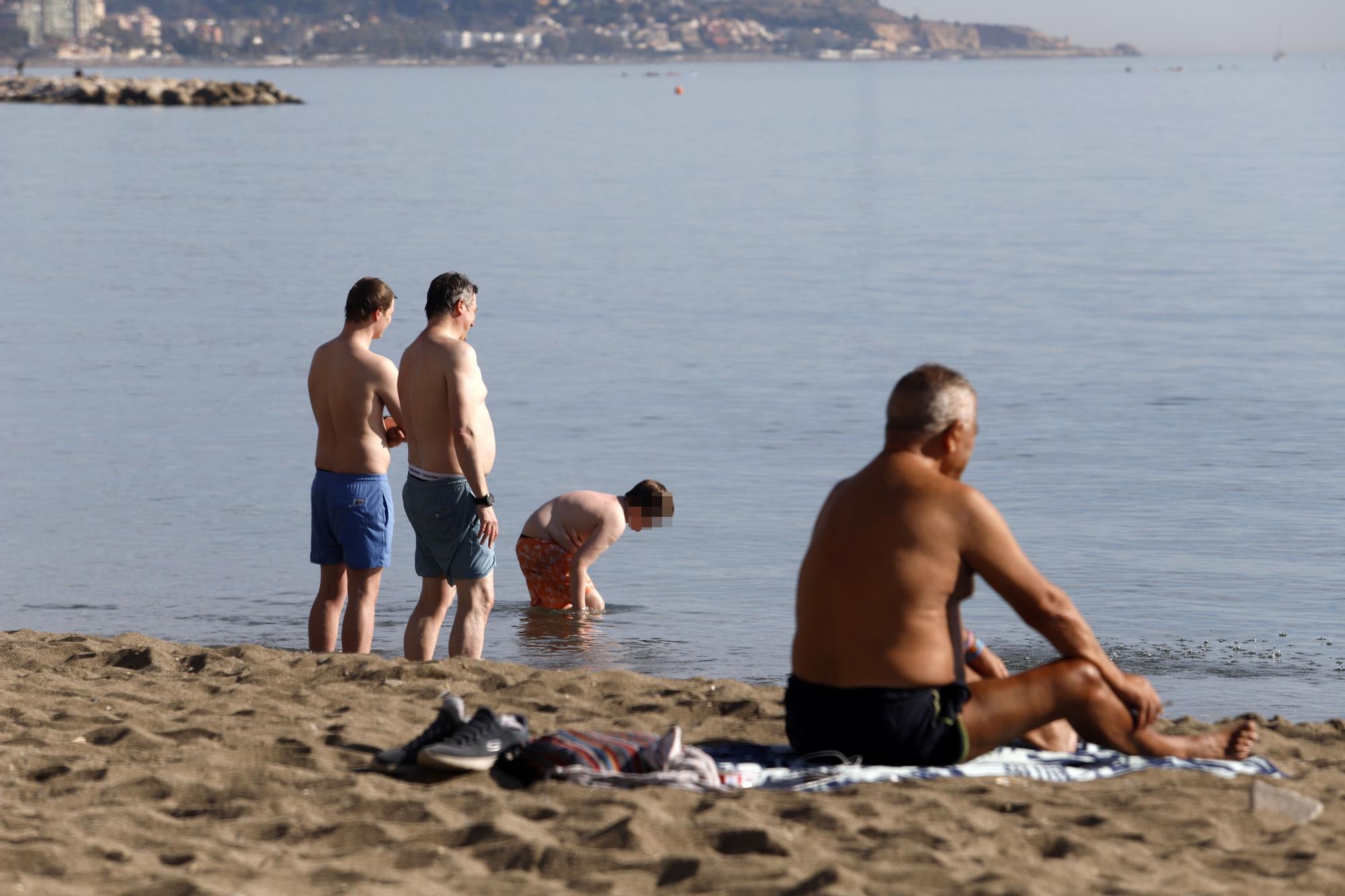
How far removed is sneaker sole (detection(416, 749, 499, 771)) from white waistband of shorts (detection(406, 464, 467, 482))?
1793 mm

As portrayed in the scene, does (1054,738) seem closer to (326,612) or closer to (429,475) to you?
(429,475)

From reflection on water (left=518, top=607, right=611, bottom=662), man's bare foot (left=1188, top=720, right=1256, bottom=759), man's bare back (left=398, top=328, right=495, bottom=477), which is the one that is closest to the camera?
man's bare foot (left=1188, top=720, right=1256, bottom=759)

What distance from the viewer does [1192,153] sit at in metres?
57.7

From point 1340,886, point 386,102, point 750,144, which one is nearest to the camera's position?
point 1340,886

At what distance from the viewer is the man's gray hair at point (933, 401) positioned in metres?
4.41

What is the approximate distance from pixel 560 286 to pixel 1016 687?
2017 cm

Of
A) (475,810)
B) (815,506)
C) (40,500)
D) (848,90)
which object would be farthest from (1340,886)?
(848,90)

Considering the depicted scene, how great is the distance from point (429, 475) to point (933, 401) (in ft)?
8.55

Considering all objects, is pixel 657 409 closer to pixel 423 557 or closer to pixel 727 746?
pixel 423 557

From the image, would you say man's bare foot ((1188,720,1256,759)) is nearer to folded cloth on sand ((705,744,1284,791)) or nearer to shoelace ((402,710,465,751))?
folded cloth on sand ((705,744,1284,791))

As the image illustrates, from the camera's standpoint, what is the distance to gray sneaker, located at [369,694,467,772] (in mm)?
4746

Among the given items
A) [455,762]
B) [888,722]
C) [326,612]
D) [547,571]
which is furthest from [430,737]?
[547,571]

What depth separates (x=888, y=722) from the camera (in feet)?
14.9

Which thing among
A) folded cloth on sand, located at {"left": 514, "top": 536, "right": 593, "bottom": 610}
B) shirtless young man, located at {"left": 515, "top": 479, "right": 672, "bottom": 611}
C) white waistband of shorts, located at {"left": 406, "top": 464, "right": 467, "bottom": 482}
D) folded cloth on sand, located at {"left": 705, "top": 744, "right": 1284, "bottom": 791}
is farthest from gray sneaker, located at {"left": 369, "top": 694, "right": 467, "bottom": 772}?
folded cloth on sand, located at {"left": 514, "top": 536, "right": 593, "bottom": 610}
